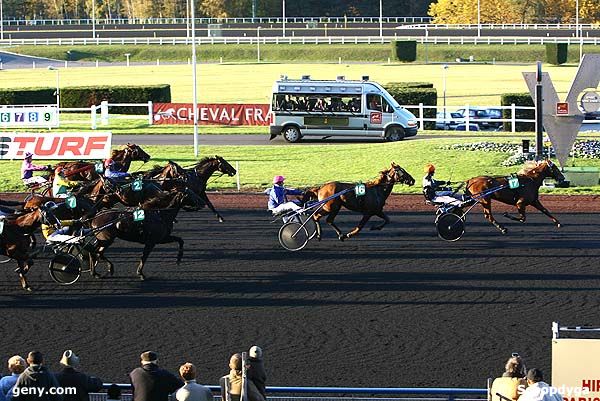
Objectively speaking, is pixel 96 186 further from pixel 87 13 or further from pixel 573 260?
pixel 87 13

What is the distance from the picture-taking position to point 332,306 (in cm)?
1541

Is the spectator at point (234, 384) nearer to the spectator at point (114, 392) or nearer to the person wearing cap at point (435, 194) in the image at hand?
the spectator at point (114, 392)

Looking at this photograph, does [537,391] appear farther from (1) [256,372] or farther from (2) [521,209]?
(2) [521,209]

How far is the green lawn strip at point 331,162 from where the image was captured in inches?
1097

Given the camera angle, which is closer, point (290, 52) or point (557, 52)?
point (557, 52)

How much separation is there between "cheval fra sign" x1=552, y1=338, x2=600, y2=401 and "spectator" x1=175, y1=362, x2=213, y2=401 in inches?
111

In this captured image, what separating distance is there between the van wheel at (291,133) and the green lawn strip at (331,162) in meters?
1.97

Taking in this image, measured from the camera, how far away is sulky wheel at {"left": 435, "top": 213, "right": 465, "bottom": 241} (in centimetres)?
1973

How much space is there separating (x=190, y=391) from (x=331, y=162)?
22154mm

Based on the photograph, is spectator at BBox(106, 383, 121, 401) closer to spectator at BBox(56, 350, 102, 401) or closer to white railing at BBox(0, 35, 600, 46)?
spectator at BBox(56, 350, 102, 401)

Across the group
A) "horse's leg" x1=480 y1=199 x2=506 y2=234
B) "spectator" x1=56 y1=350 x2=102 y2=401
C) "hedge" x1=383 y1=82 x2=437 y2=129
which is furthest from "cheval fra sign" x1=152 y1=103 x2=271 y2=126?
"spectator" x1=56 y1=350 x2=102 y2=401

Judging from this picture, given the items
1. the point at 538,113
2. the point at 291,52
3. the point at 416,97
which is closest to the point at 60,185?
the point at 538,113

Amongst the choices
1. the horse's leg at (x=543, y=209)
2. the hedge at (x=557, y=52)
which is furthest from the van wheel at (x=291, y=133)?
the hedge at (x=557, y=52)

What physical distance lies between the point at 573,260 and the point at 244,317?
20.9 feet
